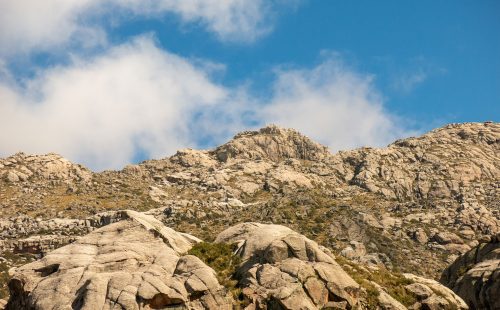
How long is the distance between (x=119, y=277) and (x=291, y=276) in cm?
1195

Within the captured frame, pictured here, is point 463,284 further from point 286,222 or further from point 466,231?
point 466,231

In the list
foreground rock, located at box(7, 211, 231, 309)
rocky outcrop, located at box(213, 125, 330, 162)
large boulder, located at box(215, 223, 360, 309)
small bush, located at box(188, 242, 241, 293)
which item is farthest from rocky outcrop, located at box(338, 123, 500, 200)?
foreground rock, located at box(7, 211, 231, 309)

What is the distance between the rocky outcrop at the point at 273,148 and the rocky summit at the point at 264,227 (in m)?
0.59

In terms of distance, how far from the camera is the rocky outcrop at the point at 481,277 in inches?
1431

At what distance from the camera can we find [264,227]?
4241 centimetres

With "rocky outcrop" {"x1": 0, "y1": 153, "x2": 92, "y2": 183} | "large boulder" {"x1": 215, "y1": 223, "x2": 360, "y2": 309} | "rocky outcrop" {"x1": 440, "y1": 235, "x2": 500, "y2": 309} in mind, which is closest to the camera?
"large boulder" {"x1": 215, "y1": 223, "x2": 360, "y2": 309}

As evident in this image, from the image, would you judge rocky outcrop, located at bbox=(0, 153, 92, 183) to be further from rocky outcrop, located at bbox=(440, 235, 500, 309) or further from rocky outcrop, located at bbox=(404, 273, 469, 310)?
rocky outcrop, located at bbox=(404, 273, 469, 310)

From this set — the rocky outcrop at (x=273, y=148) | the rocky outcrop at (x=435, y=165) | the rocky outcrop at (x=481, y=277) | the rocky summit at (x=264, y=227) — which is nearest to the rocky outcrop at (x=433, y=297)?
the rocky summit at (x=264, y=227)

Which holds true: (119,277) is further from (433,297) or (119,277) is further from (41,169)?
(41,169)

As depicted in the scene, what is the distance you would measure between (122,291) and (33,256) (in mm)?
69751

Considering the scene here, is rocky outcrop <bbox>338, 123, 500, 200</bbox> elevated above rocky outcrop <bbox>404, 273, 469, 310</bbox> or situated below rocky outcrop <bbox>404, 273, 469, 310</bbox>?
above

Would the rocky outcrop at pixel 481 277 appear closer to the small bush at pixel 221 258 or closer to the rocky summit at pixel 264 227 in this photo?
the rocky summit at pixel 264 227

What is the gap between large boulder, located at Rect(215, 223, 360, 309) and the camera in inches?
1310

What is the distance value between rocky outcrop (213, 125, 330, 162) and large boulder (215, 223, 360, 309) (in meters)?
141
